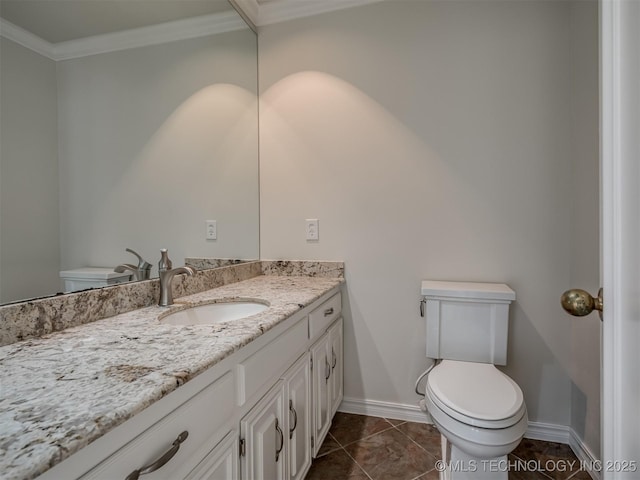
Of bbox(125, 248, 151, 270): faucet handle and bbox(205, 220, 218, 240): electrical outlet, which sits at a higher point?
bbox(205, 220, 218, 240): electrical outlet

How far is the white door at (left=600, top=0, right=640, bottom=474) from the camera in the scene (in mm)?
530

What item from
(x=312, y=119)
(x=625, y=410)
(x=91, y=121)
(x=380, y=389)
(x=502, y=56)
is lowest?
(x=380, y=389)

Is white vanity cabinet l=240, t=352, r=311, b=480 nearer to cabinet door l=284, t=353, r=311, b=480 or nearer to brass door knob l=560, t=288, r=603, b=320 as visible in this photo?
cabinet door l=284, t=353, r=311, b=480

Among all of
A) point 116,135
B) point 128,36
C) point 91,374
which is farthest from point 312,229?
point 91,374

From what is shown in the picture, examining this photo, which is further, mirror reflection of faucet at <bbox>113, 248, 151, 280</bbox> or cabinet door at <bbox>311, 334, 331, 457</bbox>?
cabinet door at <bbox>311, 334, 331, 457</bbox>

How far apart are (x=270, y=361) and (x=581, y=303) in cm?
84

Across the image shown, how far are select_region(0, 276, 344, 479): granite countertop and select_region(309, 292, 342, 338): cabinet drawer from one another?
0.32m

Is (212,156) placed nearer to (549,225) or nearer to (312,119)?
(312,119)

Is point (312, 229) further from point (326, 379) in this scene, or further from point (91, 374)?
point (91, 374)

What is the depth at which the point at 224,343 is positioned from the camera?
2.74 ft

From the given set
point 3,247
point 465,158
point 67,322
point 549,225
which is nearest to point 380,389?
point 549,225

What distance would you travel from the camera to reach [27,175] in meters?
0.90

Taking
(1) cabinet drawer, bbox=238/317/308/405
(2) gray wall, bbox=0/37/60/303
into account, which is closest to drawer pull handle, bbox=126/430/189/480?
(1) cabinet drawer, bbox=238/317/308/405

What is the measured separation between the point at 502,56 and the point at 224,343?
77.0 inches
